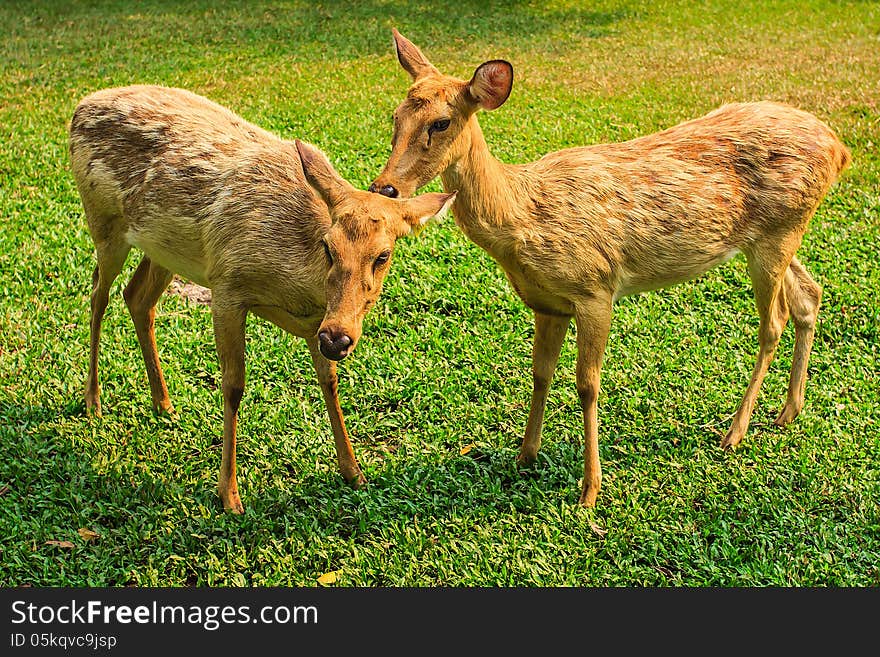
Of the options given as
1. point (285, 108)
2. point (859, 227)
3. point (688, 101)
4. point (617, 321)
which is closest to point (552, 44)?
point (688, 101)

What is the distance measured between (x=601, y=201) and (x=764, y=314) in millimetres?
1244

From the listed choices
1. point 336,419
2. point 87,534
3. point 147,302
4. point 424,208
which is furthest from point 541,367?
point 87,534

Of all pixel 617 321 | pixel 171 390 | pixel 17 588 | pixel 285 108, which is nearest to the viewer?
pixel 17 588

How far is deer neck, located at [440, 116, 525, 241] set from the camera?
406 centimetres

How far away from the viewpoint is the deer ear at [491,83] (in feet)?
12.7

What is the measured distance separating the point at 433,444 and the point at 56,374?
2.42 metres

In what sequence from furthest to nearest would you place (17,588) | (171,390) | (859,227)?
(859,227), (171,390), (17,588)

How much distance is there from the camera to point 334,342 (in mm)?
3438

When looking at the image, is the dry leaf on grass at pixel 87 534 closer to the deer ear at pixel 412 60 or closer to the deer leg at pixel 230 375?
the deer leg at pixel 230 375

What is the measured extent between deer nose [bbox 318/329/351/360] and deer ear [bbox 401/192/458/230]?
570mm

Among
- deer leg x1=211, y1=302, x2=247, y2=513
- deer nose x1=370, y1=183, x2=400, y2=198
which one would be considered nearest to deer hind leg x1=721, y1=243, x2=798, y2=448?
deer nose x1=370, y1=183, x2=400, y2=198

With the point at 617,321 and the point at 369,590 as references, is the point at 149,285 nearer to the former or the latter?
the point at 369,590

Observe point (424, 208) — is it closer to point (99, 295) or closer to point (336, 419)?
point (336, 419)

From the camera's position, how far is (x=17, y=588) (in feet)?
13.4
